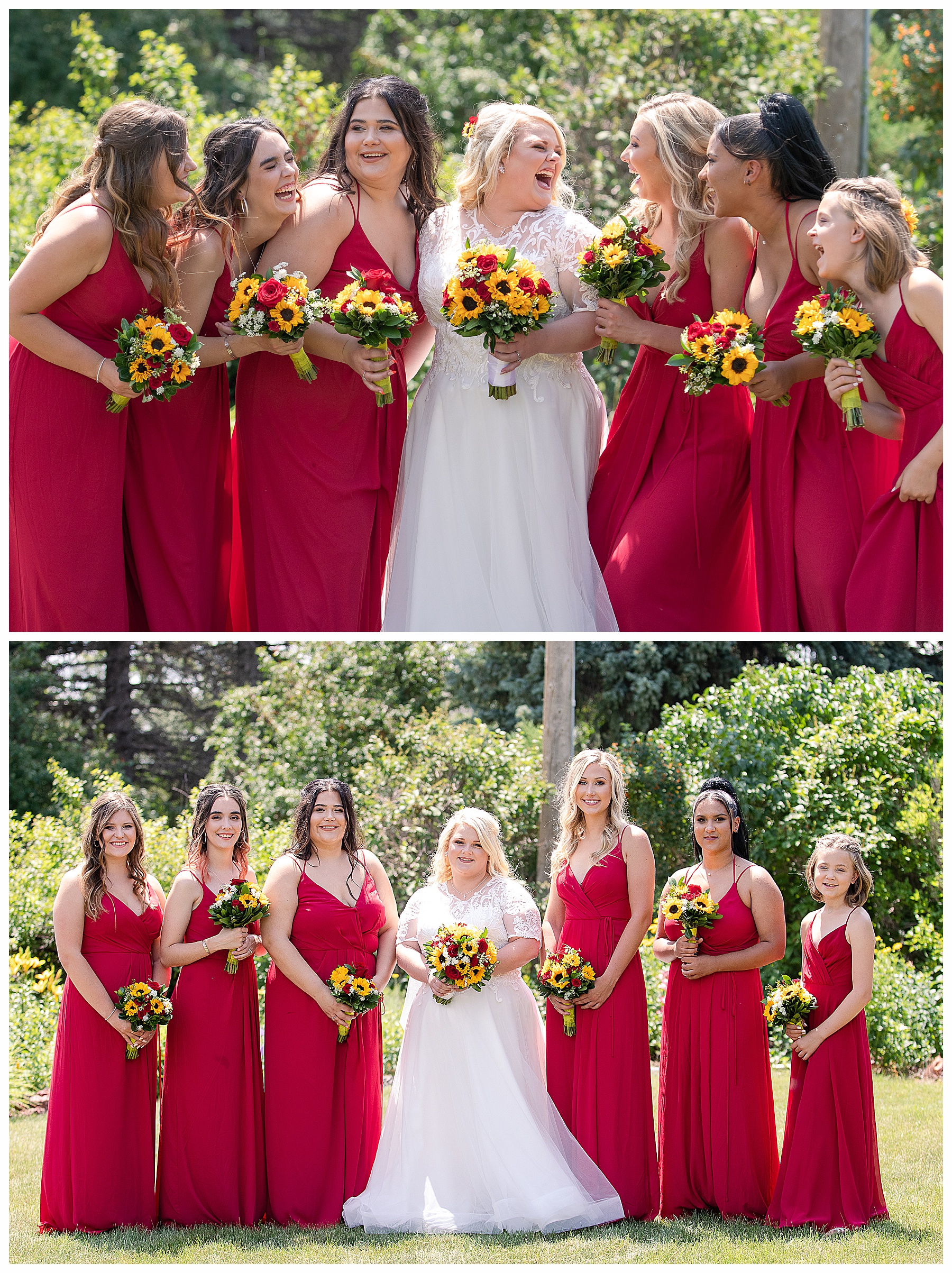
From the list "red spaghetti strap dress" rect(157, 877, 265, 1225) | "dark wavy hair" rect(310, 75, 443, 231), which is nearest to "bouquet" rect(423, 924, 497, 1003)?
"red spaghetti strap dress" rect(157, 877, 265, 1225)

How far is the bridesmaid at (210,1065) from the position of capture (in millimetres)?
6293

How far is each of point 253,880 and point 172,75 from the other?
491 inches

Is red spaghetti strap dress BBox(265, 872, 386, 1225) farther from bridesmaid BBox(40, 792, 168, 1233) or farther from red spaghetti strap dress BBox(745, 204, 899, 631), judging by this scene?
red spaghetti strap dress BBox(745, 204, 899, 631)

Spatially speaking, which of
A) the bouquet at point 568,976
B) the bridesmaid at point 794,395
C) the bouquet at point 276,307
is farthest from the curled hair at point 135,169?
the bouquet at point 568,976

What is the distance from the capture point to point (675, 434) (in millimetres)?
6594

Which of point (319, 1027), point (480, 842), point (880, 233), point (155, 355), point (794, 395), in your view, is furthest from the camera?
point (480, 842)

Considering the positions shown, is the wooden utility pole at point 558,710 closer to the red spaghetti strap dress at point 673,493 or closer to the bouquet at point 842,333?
the red spaghetti strap dress at point 673,493

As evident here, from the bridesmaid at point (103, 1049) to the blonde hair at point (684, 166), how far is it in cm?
402

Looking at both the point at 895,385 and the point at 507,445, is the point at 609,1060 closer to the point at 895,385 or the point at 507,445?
the point at 507,445

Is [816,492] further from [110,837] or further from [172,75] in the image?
[172,75]

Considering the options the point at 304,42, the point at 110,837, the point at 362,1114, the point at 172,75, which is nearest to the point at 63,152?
the point at 172,75

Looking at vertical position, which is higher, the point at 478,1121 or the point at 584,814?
the point at 584,814

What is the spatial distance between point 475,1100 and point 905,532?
139 inches

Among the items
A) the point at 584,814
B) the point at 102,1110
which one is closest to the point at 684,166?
the point at 584,814
